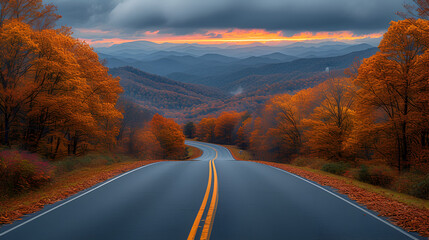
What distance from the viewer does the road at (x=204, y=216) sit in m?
5.96

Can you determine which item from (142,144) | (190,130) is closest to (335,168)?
(142,144)

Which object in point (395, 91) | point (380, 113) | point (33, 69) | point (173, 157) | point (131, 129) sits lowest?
point (173, 157)

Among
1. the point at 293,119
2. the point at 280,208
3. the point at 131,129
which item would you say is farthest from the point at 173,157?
the point at 280,208

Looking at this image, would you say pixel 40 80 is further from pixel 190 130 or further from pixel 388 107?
pixel 190 130

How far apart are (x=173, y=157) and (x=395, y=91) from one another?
1992 inches

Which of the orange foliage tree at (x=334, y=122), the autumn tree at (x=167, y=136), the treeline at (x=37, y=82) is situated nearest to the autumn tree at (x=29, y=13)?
the treeline at (x=37, y=82)

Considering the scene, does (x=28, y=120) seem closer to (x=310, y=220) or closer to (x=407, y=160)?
(x=310, y=220)

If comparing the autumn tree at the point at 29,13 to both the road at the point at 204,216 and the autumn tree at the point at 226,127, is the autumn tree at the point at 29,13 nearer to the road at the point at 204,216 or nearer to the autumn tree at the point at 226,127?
the road at the point at 204,216

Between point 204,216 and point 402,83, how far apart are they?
2121cm

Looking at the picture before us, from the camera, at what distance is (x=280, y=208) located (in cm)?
798

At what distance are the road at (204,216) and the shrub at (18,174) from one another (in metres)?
4.42

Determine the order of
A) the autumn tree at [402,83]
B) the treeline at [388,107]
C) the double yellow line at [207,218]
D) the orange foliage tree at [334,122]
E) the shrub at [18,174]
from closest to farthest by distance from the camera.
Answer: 1. the double yellow line at [207,218]
2. the shrub at [18,174]
3. the autumn tree at [402,83]
4. the treeline at [388,107]
5. the orange foliage tree at [334,122]

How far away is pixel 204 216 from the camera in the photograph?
7152 mm

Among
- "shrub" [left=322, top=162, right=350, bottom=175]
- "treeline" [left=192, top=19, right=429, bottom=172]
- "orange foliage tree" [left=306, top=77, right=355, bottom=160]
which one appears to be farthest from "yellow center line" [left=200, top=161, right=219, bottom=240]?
"orange foliage tree" [left=306, top=77, right=355, bottom=160]
